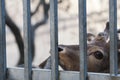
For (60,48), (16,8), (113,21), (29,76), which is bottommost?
(29,76)

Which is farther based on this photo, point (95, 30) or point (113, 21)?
point (95, 30)

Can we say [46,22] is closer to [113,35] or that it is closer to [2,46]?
[2,46]

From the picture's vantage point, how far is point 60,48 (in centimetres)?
116

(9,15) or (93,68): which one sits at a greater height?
(9,15)

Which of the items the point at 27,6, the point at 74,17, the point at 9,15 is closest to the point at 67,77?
the point at 27,6

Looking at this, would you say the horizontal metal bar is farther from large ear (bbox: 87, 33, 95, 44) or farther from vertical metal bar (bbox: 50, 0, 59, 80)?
large ear (bbox: 87, 33, 95, 44)

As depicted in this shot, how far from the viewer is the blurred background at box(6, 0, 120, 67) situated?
1508 mm

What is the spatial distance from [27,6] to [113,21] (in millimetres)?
432

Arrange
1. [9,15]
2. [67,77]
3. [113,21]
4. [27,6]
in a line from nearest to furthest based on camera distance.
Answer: [113,21]
[67,77]
[27,6]
[9,15]

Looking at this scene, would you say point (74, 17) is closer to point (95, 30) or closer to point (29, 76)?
point (95, 30)

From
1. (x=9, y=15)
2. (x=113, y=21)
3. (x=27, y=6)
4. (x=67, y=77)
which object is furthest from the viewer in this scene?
(x=9, y=15)

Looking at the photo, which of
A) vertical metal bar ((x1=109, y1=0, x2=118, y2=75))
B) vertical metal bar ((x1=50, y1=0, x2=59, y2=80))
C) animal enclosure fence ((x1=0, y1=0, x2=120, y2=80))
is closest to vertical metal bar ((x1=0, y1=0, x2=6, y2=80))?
animal enclosure fence ((x1=0, y1=0, x2=120, y2=80))

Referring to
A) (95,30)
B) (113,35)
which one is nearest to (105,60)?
(113,35)

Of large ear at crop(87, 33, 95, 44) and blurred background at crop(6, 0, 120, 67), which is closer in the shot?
large ear at crop(87, 33, 95, 44)
